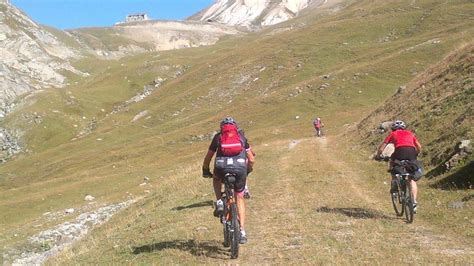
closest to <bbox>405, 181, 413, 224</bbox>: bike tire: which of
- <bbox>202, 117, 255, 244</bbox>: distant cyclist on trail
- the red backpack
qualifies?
<bbox>202, 117, 255, 244</bbox>: distant cyclist on trail

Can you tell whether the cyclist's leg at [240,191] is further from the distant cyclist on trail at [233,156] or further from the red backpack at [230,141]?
the red backpack at [230,141]

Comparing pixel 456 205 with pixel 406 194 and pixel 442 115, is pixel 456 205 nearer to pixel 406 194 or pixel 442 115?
pixel 406 194

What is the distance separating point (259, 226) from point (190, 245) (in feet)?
10.5

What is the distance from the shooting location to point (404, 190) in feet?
59.1

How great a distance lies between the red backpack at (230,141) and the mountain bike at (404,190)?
7154mm

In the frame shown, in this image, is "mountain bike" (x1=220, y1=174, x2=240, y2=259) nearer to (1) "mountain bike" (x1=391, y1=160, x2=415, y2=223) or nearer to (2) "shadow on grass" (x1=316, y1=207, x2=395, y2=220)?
(2) "shadow on grass" (x1=316, y1=207, x2=395, y2=220)

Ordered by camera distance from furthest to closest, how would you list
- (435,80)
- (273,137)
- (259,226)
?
(273,137) < (435,80) < (259,226)

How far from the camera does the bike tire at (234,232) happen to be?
1324cm

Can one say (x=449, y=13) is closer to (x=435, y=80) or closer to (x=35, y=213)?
(x=435, y=80)

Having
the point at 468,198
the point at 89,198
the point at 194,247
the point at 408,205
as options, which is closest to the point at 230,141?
the point at 194,247

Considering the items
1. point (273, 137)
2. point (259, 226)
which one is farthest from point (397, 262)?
point (273, 137)

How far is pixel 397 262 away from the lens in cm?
1283

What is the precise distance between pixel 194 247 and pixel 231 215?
2.34m

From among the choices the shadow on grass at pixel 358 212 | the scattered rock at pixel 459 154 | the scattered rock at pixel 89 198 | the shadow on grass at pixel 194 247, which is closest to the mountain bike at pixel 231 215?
the shadow on grass at pixel 194 247
